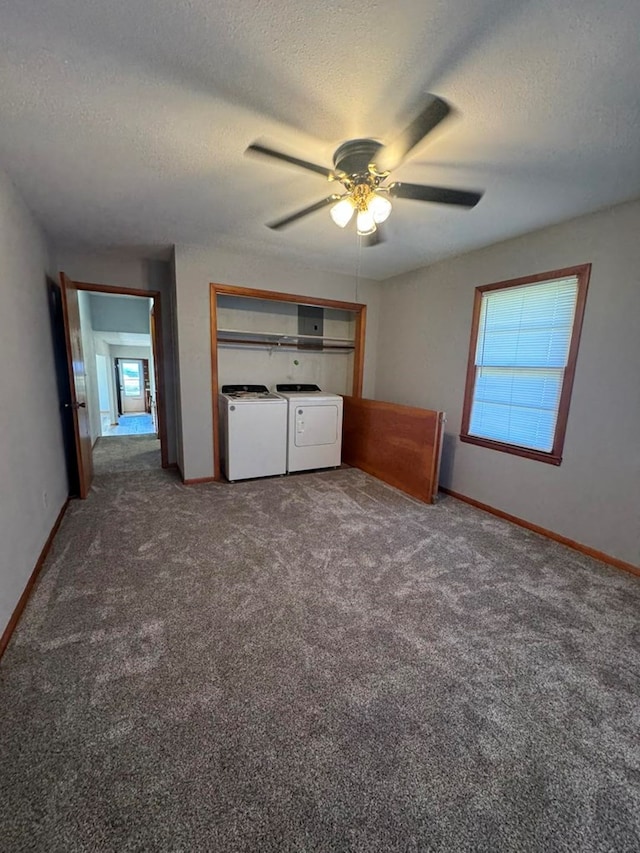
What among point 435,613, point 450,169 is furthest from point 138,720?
point 450,169

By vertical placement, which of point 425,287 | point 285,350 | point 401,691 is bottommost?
point 401,691

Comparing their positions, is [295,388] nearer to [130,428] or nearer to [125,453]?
[125,453]

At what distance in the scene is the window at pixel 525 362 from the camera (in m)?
2.60

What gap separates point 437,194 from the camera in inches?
70.4

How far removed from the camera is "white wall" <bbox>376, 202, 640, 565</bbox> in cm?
229

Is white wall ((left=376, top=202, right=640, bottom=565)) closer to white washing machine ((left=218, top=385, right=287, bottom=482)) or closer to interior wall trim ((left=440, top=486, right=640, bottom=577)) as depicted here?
interior wall trim ((left=440, top=486, right=640, bottom=577))

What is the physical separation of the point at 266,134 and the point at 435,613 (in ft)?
8.70

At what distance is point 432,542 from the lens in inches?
104

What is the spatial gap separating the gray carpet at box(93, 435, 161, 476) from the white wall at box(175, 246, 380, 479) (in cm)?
102

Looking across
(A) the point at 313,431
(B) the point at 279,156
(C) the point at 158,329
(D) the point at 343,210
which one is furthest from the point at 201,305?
(B) the point at 279,156

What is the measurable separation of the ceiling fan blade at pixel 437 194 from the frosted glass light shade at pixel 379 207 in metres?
0.09

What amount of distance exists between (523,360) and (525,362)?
26 millimetres

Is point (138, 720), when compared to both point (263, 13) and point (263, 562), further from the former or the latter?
point (263, 13)

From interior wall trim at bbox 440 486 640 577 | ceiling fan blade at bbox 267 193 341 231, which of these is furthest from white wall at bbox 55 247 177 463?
interior wall trim at bbox 440 486 640 577
